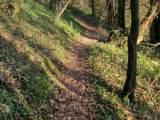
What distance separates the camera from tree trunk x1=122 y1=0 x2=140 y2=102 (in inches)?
208

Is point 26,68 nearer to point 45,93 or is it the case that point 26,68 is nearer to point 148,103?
point 45,93

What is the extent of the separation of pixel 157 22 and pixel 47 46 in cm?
1286

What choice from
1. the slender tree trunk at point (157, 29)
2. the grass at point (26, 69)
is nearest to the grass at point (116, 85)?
the grass at point (26, 69)

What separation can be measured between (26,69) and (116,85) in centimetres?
410

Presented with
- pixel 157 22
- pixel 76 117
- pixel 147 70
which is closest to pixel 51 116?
pixel 76 117

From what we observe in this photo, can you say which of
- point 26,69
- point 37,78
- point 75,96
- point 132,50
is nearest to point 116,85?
point 75,96

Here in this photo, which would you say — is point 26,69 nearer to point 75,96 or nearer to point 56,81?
point 56,81

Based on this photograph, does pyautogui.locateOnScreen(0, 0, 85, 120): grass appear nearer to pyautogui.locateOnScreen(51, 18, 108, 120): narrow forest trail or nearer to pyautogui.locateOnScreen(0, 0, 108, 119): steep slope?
pyautogui.locateOnScreen(0, 0, 108, 119): steep slope

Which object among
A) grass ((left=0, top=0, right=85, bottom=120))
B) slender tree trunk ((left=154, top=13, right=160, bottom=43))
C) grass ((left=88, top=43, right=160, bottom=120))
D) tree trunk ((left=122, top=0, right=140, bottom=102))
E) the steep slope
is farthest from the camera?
slender tree trunk ((left=154, top=13, right=160, bottom=43))

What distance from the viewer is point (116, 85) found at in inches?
302

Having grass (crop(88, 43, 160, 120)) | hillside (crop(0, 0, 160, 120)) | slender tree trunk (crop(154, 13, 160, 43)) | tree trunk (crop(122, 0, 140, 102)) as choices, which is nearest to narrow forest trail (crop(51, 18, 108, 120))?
hillside (crop(0, 0, 160, 120))

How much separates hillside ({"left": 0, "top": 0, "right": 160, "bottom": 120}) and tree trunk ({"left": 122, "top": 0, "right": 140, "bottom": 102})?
439 millimetres

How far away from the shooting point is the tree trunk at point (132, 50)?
208 inches

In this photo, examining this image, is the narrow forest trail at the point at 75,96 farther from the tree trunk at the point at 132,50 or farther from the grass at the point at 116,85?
the tree trunk at the point at 132,50
